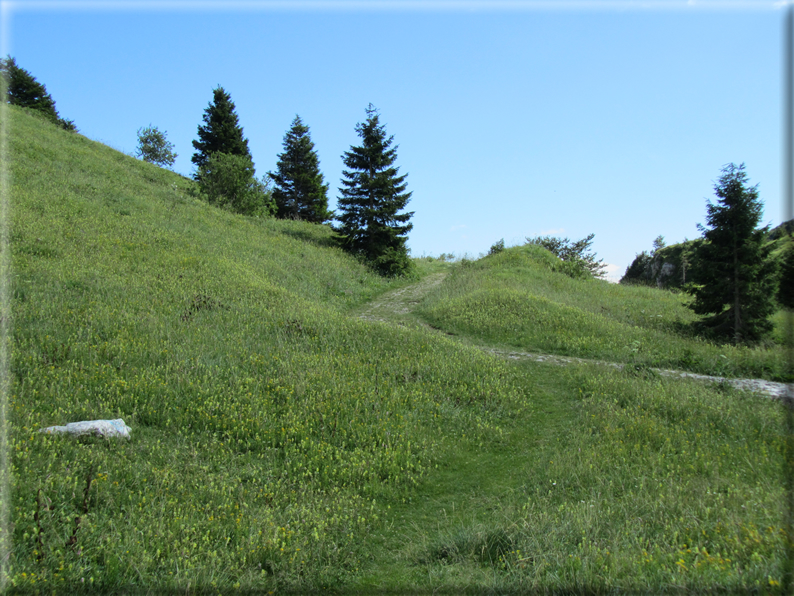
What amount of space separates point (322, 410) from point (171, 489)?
121 inches

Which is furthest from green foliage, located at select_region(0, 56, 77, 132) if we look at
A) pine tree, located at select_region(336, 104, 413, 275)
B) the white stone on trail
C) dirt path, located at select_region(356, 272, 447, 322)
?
the white stone on trail

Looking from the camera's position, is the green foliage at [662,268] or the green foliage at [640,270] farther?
the green foliage at [640,270]

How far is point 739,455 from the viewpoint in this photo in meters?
6.91

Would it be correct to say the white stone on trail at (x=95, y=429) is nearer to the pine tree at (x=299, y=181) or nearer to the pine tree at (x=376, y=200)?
the pine tree at (x=376, y=200)

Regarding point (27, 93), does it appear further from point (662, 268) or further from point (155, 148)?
point (662, 268)

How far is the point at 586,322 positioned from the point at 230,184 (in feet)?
90.5

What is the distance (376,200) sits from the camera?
29.2m

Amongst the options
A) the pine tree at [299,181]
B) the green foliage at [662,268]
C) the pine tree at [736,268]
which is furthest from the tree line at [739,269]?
the pine tree at [299,181]

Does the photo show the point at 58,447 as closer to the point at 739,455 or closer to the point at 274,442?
the point at 274,442

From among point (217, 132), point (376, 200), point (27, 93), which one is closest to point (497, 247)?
point (376, 200)

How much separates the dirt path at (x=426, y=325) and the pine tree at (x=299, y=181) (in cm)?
1867

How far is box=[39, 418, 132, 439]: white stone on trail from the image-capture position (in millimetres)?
6344

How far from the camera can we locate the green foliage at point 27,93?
138 feet

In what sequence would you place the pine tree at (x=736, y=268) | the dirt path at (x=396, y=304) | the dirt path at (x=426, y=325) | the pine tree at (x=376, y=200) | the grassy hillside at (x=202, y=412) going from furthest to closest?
the pine tree at (x=376, y=200) → the dirt path at (x=396, y=304) → the pine tree at (x=736, y=268) → the dirt path at (x=426, y=325) → the grassy hillside at (x=202, y=412)
